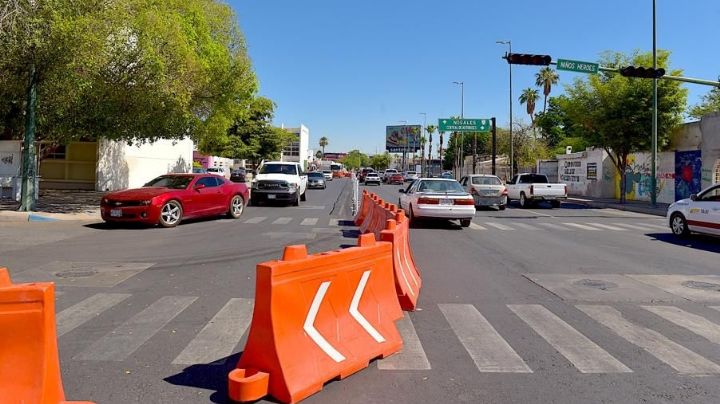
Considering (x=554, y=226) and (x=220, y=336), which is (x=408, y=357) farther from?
(x=554, y=226)

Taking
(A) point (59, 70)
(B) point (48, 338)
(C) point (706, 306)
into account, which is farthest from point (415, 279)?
(A) point (59, 70)

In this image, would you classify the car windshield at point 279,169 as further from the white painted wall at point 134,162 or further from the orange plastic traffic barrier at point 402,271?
the orange plastic traffic barrier at point 402,271

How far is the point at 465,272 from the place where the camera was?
947 centimetres

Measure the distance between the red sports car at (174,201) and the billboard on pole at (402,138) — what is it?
9440cm

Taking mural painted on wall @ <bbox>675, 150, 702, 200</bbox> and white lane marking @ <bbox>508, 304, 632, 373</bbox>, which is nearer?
white lane marking @ <bbox>508, 304, 632, 373</bbox>

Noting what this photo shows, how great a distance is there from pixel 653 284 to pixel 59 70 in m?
15.3

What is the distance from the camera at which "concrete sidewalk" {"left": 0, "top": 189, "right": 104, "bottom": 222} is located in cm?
1623

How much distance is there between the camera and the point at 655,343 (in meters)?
5.69

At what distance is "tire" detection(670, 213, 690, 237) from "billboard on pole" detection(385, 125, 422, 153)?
314 ft

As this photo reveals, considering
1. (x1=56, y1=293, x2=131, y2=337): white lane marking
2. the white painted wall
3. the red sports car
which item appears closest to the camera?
(x1=56, y1=293, x2=131, y2=337): white lane marking

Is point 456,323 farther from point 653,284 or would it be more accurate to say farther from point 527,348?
point 653,284

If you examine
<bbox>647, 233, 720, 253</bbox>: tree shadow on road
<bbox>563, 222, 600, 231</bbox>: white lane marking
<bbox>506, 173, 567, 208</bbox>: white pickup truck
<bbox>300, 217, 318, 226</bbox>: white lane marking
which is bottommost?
<bbox>647, 233, 720, 253</bbox>: tree shadow on road

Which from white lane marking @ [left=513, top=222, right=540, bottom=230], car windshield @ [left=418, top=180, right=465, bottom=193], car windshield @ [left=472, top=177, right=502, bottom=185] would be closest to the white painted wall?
car windshield @ [left=472, top=177, right=502, bottom=185]

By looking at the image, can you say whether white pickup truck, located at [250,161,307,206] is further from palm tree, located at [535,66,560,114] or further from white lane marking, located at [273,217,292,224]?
palm tree, located at [535,66,560,114]
